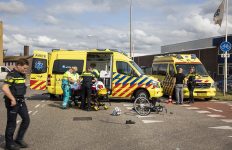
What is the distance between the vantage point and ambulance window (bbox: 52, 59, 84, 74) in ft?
62.1

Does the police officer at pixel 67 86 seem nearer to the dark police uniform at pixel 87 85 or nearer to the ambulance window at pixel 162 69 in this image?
the dark police uniform at pixel 87 85

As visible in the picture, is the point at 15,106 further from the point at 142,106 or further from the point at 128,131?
the point at 142,106

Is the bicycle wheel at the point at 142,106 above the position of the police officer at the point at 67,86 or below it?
below

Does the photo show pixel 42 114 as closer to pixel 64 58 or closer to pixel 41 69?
pixel 64 58

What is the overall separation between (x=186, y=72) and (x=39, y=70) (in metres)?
7.67

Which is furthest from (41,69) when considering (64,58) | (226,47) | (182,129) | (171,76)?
(182,129)

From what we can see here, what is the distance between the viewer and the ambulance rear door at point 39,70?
2067 centimetres

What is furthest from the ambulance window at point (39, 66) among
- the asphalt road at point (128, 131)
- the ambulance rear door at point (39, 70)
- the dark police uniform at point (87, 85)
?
the asphalt road at point (128, 131)

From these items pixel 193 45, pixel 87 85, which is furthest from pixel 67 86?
pixel 193 45

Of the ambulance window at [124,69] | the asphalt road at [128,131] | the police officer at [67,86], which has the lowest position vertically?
the asphalt road at [128,131]

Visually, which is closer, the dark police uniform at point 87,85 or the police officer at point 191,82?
the dark police uniform at point 87,85

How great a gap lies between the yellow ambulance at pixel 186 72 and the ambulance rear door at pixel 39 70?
6525mm

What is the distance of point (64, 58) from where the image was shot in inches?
754

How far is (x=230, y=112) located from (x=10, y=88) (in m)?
9.72
